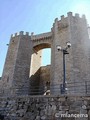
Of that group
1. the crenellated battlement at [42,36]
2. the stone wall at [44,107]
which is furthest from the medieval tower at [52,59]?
the stone wall at [44,107]

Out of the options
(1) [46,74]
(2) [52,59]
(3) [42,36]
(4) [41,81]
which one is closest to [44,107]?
(2) [52,59]

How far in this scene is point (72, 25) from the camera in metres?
15.7

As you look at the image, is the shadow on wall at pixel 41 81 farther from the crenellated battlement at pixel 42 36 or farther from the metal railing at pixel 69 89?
the crenellated battlement at pixel 42 36

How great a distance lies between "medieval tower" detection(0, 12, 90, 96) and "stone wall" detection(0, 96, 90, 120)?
11.0ft

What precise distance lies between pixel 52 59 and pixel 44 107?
7718 mm

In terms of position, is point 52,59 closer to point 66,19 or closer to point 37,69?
point 37,69

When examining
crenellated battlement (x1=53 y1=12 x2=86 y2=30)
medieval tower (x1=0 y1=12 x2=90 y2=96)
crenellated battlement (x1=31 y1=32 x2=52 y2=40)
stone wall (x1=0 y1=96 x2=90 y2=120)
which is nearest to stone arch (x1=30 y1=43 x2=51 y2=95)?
medieval tower (x1=0 y1=12 x2=90 y2=96)

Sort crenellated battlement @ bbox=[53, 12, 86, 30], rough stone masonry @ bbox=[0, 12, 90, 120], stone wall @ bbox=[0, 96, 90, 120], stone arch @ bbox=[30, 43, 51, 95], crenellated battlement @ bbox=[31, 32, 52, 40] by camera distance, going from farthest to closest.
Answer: crenellated battlement @ bbox=[31, 32, 52, 40]
stone arch @ bbox=[30, 43, 51, 95]
crenellated battlement @ bbox=[53, 12, 86, 30]
rough stone masonry @ bbox=[0, 12, 90, 120]
stone wall @ bbox=[0, 96, 90, 120]

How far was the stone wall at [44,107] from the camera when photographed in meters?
8.03

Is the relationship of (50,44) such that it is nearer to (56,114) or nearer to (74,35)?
(74,35)

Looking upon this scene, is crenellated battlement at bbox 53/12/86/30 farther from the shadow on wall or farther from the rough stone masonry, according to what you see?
the shadow on wall

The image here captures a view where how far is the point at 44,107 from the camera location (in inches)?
343

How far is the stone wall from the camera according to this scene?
8031mm

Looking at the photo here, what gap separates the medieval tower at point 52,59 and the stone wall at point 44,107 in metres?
3.35
